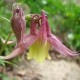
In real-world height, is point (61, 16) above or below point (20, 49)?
below

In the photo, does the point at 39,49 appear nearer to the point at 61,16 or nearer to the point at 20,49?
the point at 20,49

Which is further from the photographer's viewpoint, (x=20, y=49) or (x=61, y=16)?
(x=61, y=16)

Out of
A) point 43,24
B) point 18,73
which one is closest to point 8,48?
point 18,73

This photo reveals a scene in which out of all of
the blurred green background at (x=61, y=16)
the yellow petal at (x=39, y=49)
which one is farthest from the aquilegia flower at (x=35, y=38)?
the blurred green background at (x=61, y=16)

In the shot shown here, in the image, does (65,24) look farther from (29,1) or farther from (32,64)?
(32,64)

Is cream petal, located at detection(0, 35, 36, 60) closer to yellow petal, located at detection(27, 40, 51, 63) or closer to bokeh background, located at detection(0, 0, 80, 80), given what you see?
yellow petal, located at detection(27, 40, 51, 63)

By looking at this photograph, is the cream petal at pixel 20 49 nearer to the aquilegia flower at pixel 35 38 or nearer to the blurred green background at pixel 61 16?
the aquilegia flower at pixel 35 38

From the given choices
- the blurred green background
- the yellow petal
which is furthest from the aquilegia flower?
the blurred green background

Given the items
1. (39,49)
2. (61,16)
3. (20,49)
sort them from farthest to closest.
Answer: (61,16) → (39,49) → (20,49)

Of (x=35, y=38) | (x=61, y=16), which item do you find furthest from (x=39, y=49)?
(x=61, y=16)
